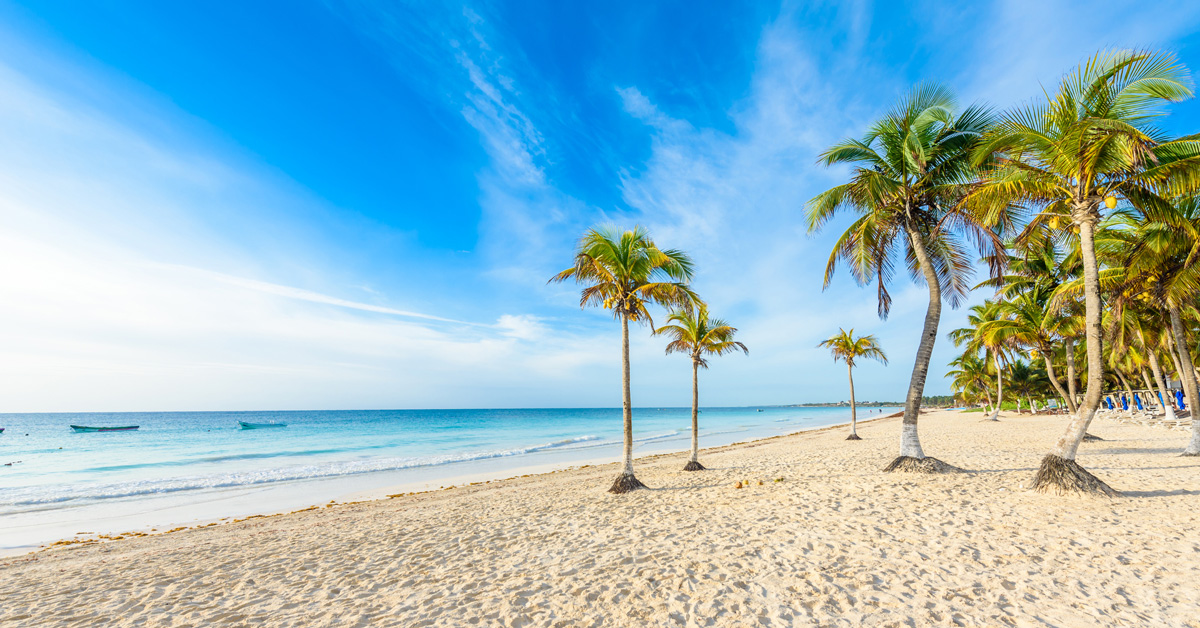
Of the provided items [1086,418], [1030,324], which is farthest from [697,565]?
[1030,324]

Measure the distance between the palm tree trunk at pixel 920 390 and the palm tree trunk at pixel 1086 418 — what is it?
1.97m

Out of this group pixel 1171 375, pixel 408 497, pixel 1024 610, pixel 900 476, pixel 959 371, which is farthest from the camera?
pixel 959 371

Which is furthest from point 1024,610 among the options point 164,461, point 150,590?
point 164,461

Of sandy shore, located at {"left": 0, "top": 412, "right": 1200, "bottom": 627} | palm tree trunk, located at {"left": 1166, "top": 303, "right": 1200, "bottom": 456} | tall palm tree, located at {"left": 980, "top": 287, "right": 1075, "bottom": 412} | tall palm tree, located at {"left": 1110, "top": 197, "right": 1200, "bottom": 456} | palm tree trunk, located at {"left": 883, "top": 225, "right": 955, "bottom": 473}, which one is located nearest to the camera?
sandy shore, located at {"left": 0, "top": 412, "right": 1200, "bottom": 627}

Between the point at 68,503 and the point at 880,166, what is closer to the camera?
the point at 880,166

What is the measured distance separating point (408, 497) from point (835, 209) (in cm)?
1335

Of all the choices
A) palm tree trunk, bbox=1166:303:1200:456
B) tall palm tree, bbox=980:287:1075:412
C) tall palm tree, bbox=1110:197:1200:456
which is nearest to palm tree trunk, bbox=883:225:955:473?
tall palm tree, bbox=1110:197:1200:456

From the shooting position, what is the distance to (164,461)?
78.5ft

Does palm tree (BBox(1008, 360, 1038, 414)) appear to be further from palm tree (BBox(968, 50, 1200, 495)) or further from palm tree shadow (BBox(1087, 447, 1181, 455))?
palm tree (BBox(968, 50, 1200, 495))

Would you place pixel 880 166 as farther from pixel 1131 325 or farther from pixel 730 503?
pixel 1131 325

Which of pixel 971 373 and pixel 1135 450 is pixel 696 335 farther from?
pixel 971 373

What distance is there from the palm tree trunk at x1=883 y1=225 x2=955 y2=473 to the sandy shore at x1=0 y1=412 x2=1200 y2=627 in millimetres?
632

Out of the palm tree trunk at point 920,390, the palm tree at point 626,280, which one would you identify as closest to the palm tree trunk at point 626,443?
the palm tree at point 626,280

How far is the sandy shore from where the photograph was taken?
400 centimetres
